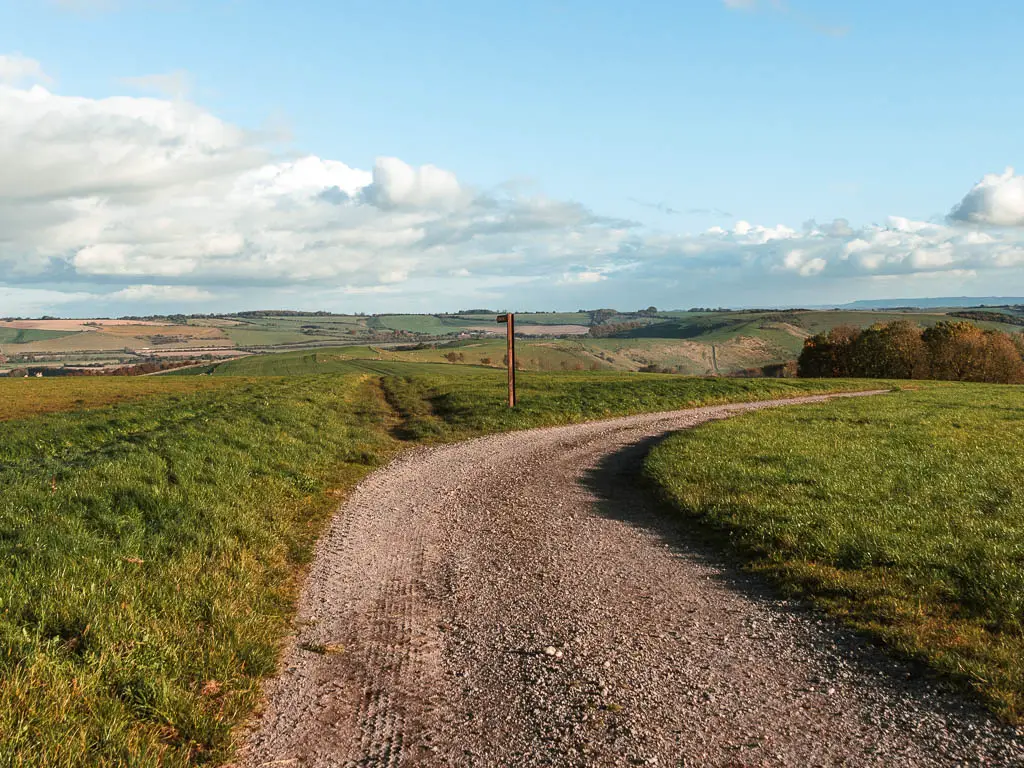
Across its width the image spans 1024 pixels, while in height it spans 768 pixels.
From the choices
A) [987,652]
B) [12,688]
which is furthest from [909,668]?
[12,688]

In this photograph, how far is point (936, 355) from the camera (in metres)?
73.9

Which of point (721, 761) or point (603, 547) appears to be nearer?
point (721, 761)

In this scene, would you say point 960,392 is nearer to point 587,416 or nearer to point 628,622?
point 587,416

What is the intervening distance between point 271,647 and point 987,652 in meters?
7.72

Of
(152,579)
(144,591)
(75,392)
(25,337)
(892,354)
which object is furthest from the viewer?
(25,337)

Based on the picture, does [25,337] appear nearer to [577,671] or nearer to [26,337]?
[26,337]

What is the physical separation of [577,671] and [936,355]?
80998 millimetres

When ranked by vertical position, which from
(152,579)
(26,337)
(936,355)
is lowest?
(152,579)

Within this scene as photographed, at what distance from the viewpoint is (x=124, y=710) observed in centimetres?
605

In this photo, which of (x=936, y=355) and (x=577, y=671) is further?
(x=936, y=355)

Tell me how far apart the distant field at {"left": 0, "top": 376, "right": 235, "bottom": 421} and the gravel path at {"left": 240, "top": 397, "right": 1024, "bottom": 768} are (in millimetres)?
39254

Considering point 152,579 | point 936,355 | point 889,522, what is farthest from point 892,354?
point 152,579

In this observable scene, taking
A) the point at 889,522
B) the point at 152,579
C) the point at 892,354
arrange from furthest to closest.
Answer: the point at 892,354 < the point at 889,522 < the point at 152,579

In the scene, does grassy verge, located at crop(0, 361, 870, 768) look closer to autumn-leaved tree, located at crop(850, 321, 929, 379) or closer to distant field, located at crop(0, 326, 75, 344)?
autumn-leaved tree, located at crop(850, 321, 929, 379)
